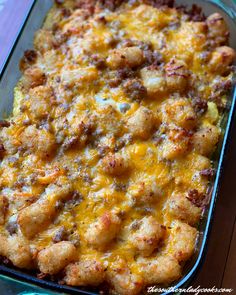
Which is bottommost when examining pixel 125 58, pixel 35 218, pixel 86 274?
pixel 86 274

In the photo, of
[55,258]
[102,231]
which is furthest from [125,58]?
[55,258]

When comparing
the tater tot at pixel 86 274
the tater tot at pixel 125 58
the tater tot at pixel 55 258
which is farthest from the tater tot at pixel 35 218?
the tater tot at pixel 125 58

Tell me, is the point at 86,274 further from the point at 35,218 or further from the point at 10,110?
the point at 10,110

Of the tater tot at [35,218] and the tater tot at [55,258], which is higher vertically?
the tater tot at [35,218]

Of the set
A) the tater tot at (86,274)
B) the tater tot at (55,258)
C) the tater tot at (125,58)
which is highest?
the tater tot at (125,58)

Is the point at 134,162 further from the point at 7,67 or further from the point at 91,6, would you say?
the point at 91,6

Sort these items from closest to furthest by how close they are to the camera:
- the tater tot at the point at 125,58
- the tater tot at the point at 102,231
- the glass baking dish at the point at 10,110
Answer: the glass baking dish at the point at 10,110, the tater tot at the point at 102,231, the tater tot at the point at 125,58

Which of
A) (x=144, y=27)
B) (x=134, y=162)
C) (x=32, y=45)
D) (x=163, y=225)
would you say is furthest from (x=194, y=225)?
(x=32, y=45)

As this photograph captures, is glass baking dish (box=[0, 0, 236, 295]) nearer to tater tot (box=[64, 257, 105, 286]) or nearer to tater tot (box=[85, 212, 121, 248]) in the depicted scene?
tater tot (box=[64, 257, 105, 286])

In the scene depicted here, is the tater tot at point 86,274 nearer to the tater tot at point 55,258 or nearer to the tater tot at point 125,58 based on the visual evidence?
the tater tot at point 55,258
